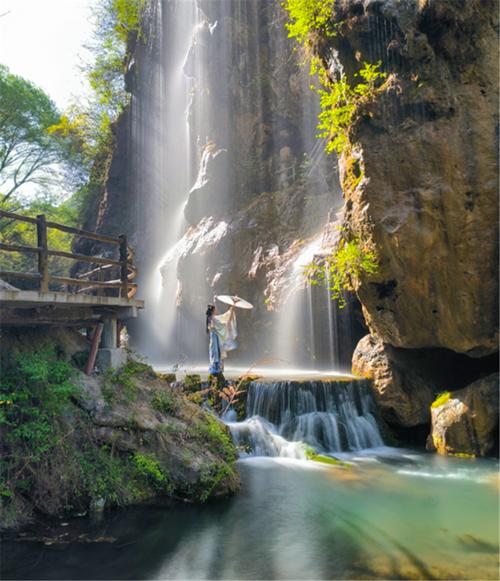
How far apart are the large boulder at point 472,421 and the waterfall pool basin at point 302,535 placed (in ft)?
3.38

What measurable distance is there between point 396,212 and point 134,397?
659 centimetres

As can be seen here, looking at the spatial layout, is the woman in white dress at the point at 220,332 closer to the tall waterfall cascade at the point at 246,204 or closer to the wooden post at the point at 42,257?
the wooden post at the point at 42,257

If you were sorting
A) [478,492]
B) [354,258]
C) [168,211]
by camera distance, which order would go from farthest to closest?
[168,211] → [354,258] → [478,492]

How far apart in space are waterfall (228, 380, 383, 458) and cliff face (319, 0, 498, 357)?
271 cm

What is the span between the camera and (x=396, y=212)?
10.5m

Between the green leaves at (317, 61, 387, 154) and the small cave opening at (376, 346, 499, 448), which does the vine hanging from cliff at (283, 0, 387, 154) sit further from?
the small cave opening at (376, 346, 499, 448)

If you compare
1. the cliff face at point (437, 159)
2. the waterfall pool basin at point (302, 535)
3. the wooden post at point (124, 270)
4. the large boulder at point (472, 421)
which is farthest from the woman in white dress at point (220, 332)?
the large boulder at point (472, 421)

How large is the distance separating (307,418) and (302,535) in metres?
4.88

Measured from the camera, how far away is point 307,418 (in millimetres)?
11578

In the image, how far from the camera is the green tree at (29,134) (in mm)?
30141

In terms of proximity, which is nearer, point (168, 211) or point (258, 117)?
point (258, 117)

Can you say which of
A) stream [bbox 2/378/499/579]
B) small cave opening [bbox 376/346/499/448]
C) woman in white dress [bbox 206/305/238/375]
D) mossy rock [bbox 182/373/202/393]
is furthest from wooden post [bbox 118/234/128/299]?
small cave opening [bbox 376/346/499/448]

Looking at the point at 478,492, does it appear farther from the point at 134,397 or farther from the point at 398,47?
the point at 398,47

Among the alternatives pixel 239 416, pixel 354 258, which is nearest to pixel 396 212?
pixel 354 258
